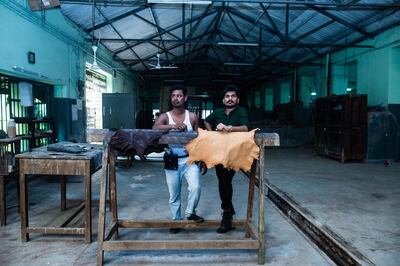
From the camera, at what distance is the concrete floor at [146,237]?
298cm

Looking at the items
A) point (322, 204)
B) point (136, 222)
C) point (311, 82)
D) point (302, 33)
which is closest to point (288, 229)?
point (322, 204)

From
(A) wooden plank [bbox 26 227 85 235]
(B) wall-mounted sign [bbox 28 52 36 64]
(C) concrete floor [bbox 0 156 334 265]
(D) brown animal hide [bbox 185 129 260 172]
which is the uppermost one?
(B) wall-mounted sign [bbox 28 52 36 64]

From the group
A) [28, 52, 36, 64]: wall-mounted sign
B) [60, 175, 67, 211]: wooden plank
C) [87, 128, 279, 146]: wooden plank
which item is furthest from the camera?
[28, 52, 36, 64]: wall-mounted sign

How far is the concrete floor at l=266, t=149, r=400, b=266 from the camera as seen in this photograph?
3.38 metres

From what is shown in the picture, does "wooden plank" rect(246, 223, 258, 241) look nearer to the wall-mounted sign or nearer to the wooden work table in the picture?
the wooden work table

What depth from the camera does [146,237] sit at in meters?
3.51

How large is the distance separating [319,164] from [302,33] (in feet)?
14.5

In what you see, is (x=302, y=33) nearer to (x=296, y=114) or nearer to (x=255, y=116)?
(x=296, y=114)

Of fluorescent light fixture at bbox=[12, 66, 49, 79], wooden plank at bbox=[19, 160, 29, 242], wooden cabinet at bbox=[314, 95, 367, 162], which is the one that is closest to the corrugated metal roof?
fluorescent light fixture at bbox=[12, 66, 49, 79]

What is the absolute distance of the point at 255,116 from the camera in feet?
60.1

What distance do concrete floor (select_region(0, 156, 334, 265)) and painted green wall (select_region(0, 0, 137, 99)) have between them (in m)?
2.47

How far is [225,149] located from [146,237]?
54.9 inches

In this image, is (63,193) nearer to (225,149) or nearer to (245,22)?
(225,149)

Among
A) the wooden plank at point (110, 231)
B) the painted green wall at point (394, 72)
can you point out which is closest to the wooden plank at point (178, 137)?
the wooden plank at point (110, 231)
